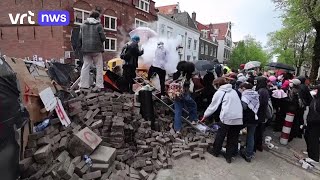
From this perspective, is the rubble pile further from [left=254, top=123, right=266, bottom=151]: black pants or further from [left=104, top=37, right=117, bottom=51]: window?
[left=104, top=37, right=117, bottom=51]: window

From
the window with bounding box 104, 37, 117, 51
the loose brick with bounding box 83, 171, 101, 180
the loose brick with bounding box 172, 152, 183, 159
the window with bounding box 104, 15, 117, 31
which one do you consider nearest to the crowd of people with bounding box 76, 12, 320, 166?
the loose brick with bounding box 172, 152, 183, 159

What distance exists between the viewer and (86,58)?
719cm

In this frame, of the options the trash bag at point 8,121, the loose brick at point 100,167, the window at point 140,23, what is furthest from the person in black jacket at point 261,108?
the window at point 140,23

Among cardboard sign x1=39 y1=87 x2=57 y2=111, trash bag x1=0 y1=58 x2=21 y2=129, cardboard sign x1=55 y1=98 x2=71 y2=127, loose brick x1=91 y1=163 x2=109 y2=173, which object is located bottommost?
loose brick x1=91 y1=163 x2=109 y2=173

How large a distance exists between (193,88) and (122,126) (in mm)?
3560

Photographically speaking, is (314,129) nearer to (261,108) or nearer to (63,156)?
(261,108)

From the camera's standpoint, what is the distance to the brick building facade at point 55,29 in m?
23.9

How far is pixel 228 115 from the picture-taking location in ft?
18.6

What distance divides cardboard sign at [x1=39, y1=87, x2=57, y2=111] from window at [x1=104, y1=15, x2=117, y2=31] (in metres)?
23.5

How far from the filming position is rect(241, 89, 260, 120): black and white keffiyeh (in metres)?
6.03

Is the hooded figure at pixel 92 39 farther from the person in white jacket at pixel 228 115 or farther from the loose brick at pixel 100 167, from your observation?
the loose brick at pixel 100 167

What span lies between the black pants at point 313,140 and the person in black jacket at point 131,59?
4.72 metres

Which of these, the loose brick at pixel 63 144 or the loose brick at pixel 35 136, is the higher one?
the loose brick at pixel 35 136

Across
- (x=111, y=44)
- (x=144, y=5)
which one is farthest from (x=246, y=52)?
(x=111, y=44)
